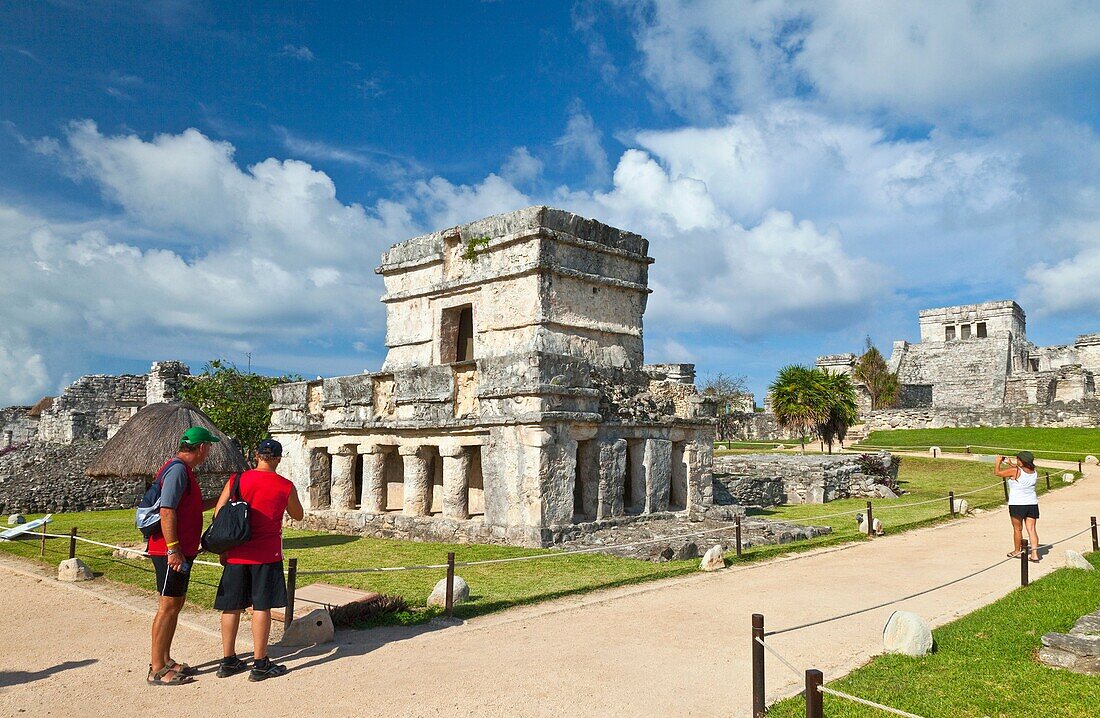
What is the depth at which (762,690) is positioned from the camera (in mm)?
4359

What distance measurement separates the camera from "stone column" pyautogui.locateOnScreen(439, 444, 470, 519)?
1230 cm

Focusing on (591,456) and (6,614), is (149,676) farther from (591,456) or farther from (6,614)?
(591,456)

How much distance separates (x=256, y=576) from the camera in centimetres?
531

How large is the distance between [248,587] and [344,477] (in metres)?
9.55

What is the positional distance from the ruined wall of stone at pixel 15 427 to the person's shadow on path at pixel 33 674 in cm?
2967

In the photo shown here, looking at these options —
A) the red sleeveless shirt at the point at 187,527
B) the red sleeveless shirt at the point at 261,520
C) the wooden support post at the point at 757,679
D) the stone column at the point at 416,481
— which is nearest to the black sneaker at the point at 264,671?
the red sleeveless shirt at the point at 261,520

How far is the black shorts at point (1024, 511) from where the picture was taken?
9.57 m

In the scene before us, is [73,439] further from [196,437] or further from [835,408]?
[835,408]

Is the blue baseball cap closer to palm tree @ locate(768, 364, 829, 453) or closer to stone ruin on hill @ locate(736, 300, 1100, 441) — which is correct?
palm tree @ locate(768, 364, 829, 453)

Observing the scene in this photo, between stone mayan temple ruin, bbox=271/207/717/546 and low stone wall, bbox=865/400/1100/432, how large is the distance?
29.2 metres

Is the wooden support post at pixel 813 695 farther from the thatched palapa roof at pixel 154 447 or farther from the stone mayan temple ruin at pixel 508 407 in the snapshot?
the thatched palapa roof at pixel 154 447

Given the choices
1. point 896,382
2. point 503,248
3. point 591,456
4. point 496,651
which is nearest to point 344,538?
point 591,456

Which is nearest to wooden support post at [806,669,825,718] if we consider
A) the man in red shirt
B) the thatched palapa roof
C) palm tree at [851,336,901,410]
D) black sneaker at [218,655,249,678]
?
the man in red shirt

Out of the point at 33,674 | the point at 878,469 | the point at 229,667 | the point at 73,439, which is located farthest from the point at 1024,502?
the point at 73,439
